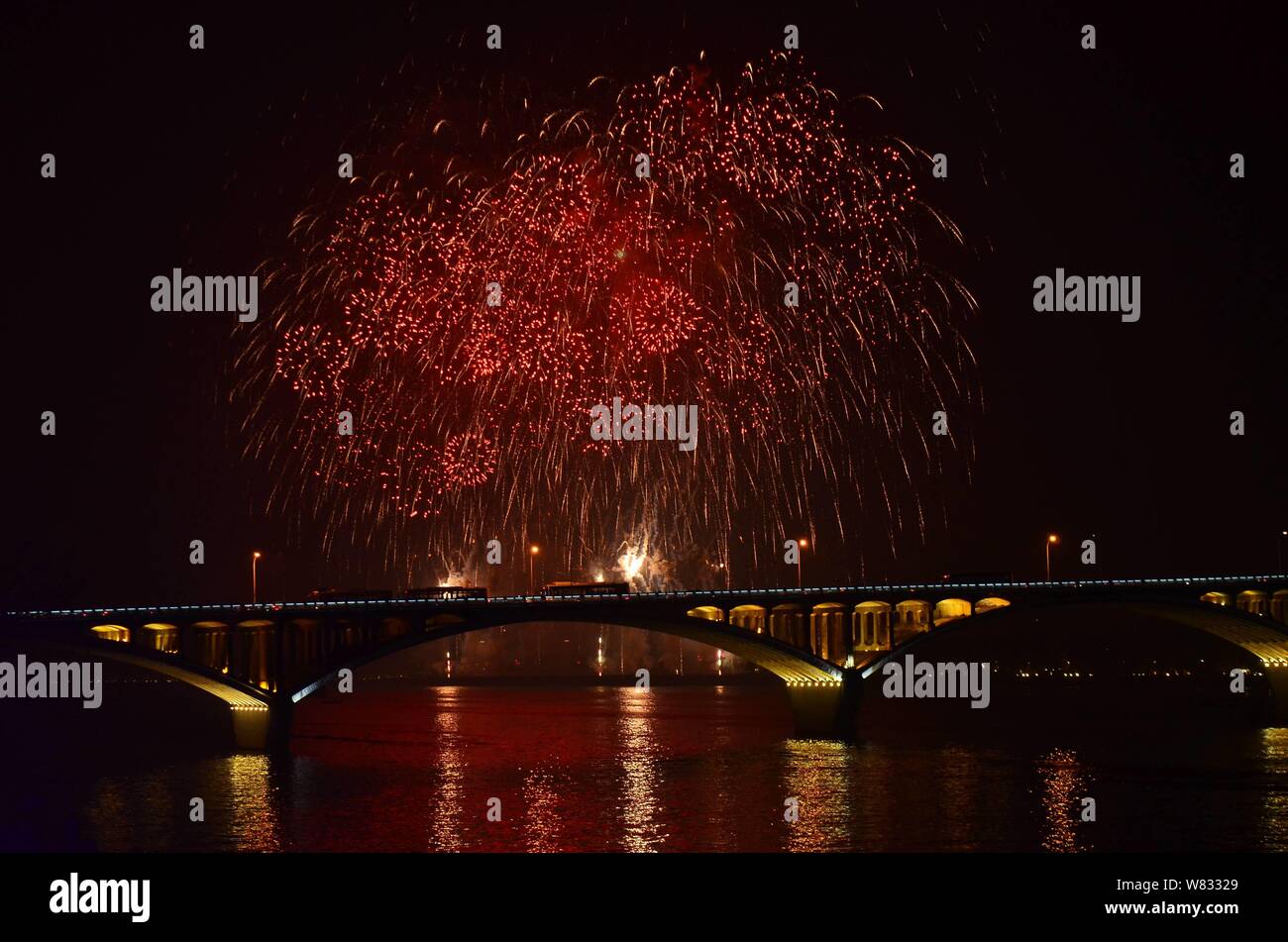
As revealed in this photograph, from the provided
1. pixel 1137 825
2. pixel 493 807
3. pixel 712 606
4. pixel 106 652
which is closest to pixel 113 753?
pixel 106 652

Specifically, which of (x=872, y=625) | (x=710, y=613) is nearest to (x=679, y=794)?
(x=710, y=613)

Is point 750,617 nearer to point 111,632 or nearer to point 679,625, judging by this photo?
point 679,625

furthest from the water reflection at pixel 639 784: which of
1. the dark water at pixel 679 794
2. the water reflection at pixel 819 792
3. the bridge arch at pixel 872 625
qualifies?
the bridge arch at pixel 872 625

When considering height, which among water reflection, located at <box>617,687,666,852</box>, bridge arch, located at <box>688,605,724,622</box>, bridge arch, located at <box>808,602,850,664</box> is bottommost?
water reflection, located at <box>617,687,666,852</box>

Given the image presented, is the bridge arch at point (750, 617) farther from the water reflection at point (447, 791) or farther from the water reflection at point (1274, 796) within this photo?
the water reflection at point (1274, 796)

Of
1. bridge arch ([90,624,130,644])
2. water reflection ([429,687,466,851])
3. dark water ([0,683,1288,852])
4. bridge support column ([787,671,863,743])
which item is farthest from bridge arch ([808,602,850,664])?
bridge arch ([90,624,130,644])

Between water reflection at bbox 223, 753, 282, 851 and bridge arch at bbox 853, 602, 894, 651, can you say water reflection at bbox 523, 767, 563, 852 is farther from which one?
bridge arch at bbox 853, 602, 894, 651
